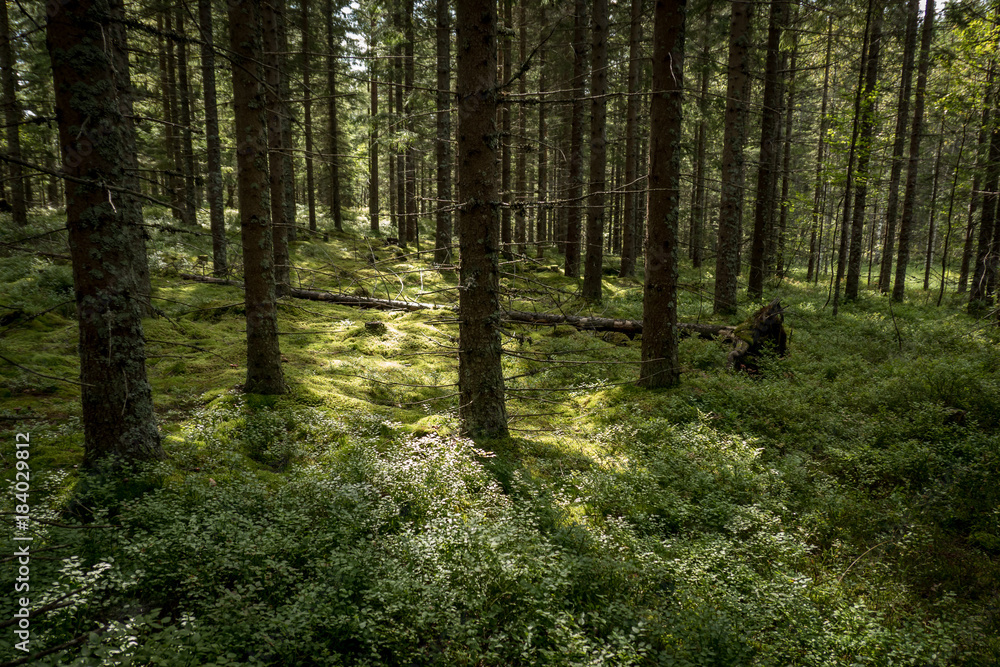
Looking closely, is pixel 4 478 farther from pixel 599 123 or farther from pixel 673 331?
pixel 599 123

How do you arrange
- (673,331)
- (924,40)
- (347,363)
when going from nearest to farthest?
(673,331) < (347,363) < (924,40)

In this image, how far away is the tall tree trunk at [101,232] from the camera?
4.45 meters

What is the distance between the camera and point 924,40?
18.5 metres

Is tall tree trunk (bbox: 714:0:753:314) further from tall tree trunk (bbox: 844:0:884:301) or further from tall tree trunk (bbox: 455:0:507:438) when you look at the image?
tall tree trunk (bbox: 455:0:507:438)

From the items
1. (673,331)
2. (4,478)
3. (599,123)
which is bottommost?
(4,478)

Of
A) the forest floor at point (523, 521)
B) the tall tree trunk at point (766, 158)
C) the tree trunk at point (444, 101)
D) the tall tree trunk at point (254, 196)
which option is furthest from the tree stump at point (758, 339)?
the tree trunk at point (444, 101)

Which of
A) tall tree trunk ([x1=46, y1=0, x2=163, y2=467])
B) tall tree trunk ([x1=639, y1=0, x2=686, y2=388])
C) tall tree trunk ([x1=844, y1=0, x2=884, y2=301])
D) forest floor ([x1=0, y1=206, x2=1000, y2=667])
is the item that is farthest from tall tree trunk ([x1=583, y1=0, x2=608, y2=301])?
tall tree trunk ([x1=46, y1=0, x2=163, y2=467])

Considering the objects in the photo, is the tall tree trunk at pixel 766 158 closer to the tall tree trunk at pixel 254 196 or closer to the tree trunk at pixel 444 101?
the tree trunk at pixel 444 101

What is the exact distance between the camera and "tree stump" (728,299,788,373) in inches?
398

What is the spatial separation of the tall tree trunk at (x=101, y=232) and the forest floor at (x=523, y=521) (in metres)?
0.50

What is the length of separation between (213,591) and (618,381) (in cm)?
708

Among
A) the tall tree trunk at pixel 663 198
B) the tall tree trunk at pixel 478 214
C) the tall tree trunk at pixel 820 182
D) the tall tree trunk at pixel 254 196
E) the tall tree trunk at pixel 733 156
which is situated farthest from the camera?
the tall tree trunk at pixel 820 182

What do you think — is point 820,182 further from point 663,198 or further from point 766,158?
point 663,198

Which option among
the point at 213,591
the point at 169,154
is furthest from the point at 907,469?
the point at 169,154
